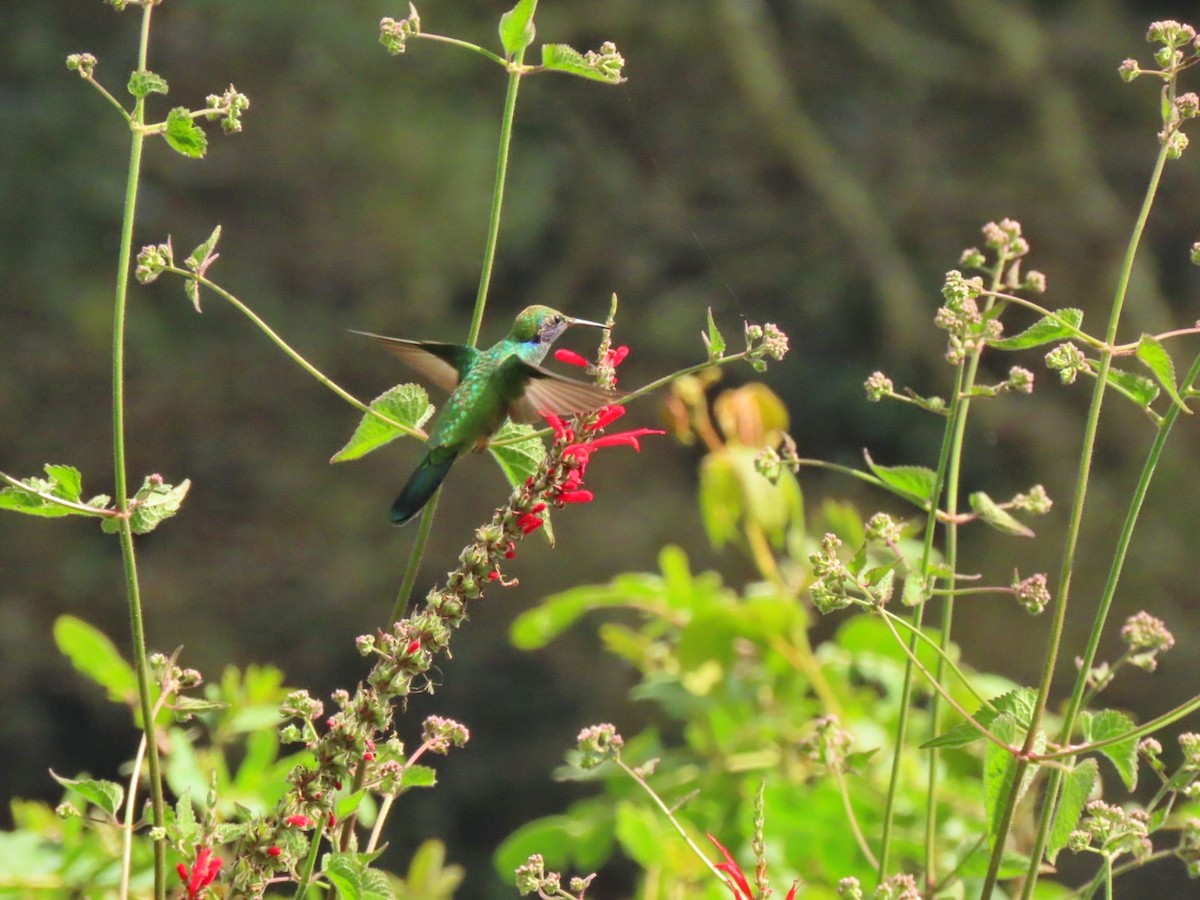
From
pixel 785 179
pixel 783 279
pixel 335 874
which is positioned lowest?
pixel 335 874

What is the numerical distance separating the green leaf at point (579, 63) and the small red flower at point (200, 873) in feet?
1.29

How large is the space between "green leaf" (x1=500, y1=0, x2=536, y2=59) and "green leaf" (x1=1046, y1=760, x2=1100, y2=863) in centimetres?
43

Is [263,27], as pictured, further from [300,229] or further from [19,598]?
[19,598]

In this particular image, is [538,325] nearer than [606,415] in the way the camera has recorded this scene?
No

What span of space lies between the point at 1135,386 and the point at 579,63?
30 cm

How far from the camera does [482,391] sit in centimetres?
100

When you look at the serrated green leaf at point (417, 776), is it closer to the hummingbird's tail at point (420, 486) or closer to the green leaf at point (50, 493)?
the green leaf at point (50, 493)

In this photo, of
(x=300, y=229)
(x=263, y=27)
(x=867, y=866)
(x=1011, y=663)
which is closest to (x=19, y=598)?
(x=300, y=229)

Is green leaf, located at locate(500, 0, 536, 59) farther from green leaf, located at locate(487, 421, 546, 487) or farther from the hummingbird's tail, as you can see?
the hummingbird's tail

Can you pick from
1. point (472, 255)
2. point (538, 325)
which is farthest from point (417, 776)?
point (472, 255)

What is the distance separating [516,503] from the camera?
0.62 metres

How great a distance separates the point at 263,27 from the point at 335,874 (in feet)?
18.1

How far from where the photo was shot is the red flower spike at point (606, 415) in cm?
66

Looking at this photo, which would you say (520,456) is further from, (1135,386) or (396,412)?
(1135,386)
